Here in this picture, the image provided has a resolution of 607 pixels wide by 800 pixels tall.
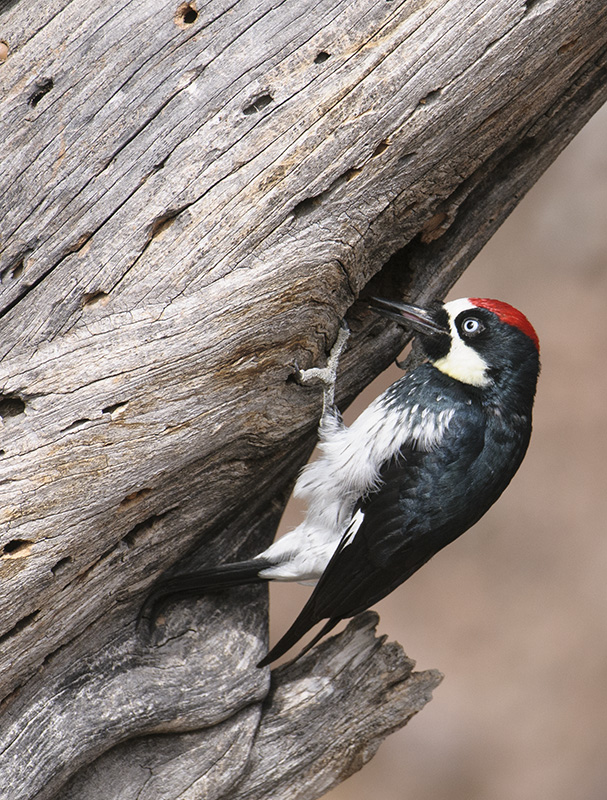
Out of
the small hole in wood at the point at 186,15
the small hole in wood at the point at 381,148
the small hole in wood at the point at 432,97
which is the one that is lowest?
the small hole in wood at the point at 381,148

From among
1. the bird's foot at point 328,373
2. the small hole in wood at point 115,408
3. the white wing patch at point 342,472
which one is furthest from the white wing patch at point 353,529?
the small hole in wood at point 115,408

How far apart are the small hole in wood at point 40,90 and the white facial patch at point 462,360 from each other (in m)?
1.39

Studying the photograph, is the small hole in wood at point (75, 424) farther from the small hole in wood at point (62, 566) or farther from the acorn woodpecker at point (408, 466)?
the acorn woodpecker at point (408, 466)

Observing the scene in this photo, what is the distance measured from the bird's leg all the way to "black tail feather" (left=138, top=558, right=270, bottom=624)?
1.83ft

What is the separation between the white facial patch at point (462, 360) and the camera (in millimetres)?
2729

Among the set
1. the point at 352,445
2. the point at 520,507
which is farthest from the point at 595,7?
the point at 520,507

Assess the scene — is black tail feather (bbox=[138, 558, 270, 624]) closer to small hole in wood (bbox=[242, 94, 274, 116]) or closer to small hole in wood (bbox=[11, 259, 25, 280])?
small hole in wood (bbox=[11, 259, 25, 280])

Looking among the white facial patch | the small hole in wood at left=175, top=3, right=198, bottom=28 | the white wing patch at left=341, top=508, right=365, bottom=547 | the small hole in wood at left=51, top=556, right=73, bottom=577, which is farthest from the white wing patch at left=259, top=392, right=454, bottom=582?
the small hole in wood at left=175, top=3, right=198, bottom=28

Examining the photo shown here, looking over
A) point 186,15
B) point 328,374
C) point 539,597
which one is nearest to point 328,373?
point 328,374

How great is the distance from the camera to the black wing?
257cm

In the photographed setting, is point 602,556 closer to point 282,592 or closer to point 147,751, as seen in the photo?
point 282,592

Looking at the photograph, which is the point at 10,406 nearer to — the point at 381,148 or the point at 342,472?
the point at 342,472

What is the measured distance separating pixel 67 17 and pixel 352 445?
1531 mm

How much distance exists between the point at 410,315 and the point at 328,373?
352mm
